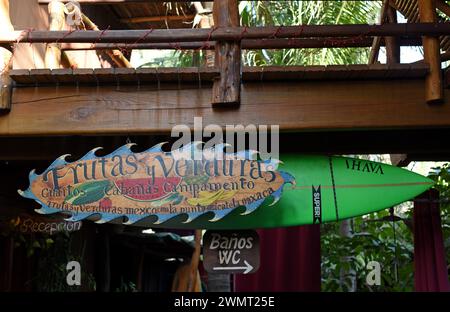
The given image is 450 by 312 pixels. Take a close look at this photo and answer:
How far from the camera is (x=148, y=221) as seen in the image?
12.3 ft

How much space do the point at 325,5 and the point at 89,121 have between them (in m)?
6.50

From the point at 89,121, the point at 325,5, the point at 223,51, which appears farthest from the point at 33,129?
the point at 325,5

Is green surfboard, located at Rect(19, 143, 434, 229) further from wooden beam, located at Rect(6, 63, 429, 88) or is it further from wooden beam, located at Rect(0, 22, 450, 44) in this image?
wooden beam, located at Rect(0, 22, 450, 44)

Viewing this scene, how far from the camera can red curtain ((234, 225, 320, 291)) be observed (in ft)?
21.9

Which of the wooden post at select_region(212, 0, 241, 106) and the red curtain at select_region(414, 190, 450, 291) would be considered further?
the red curtain at select_region(414, 190, 450, 291)

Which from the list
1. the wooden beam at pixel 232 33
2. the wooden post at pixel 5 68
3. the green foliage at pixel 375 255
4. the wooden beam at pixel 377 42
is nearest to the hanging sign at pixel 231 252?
the wooden beam at pixel 232 33

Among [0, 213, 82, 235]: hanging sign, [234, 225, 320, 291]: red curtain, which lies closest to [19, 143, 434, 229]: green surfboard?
[0, 213, 82, 235]: hanging sign

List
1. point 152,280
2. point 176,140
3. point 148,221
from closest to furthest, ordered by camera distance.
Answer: point 148,221 → point 176,140 → point 152,280

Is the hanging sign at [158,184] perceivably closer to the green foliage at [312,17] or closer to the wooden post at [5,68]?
the wooden post at [5,68]

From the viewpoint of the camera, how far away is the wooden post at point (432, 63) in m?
3.73

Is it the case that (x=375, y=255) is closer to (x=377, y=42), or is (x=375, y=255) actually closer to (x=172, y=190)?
(x=377, y=42)

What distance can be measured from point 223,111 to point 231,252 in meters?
0.90

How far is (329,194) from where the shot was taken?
3977 millimetres
